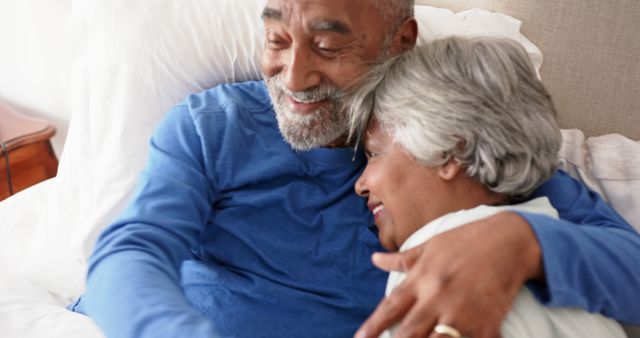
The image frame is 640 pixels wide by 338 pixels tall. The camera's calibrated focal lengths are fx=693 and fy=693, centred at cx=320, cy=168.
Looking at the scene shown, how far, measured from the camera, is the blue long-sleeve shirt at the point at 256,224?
112cm

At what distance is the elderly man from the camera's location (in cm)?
108

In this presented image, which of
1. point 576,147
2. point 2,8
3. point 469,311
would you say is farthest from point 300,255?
point 2,8

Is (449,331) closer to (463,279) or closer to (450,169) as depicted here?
(463,279)

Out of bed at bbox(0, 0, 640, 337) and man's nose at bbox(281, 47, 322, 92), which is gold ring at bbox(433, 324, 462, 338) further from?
bed at bbox(0, 0, 640, 337)

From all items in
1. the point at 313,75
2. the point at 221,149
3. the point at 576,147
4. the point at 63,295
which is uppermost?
the point at 313,75

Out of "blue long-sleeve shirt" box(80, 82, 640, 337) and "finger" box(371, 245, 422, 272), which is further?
"blue long-sleeve shirt" box(80, 82, 640, 337)

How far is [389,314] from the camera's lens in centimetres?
88

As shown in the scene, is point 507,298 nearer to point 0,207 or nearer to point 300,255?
point 300,255

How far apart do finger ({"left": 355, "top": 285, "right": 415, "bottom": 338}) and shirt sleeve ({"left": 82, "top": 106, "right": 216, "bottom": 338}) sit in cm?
20

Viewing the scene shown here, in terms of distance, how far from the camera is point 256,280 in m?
1.22

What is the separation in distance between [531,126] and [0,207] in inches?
51.0

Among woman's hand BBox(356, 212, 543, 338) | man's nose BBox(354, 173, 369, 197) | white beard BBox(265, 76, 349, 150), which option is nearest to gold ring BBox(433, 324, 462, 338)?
woman's hand BBox(356, 212, 543, 338)

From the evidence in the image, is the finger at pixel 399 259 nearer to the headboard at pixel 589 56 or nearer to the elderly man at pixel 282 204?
the elderly man at pixel 282 204

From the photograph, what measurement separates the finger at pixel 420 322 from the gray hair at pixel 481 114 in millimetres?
294
